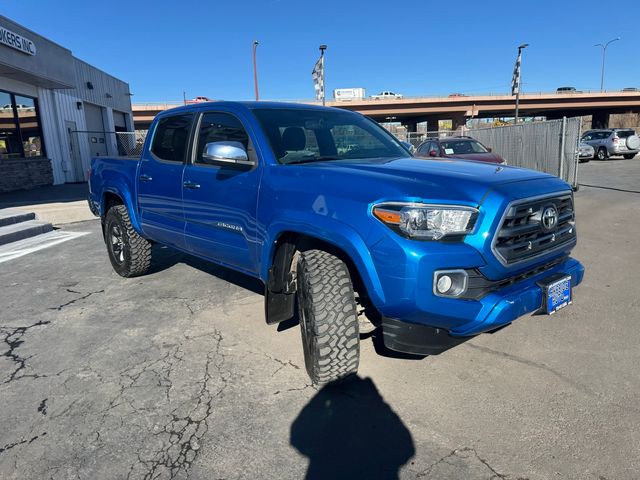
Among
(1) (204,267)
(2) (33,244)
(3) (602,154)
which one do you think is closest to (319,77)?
(3) (602,154)

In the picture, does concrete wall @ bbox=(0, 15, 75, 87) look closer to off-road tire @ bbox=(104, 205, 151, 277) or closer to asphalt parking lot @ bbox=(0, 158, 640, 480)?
off-road tire @ bbox=(104, 205, 151, 277)

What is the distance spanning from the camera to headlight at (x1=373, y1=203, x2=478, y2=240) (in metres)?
2.46

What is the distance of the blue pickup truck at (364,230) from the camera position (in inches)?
97.5

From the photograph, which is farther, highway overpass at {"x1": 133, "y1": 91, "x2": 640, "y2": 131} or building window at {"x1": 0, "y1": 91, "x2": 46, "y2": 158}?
highway overpass at {"x1": 133, "y1": 91, "x2": 640, "y2": 131}

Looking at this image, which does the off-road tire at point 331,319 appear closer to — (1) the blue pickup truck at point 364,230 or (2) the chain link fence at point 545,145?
(1) the blue pickup truck at point 364,230

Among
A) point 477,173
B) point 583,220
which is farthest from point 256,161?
point 583,220

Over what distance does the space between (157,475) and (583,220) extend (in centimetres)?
857

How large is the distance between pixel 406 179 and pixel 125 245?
12.9 feet

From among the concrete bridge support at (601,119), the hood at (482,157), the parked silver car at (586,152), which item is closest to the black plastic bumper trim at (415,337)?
the hood at (482,157)

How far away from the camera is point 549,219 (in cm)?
289

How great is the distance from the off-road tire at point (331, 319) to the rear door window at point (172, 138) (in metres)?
2.16

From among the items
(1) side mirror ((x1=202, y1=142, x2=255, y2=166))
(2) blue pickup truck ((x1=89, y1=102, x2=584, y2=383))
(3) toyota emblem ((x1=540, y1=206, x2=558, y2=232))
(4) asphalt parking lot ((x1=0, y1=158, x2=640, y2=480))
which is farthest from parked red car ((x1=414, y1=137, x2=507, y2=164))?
(1) side mirror ((x1=202, y1=142, x2=255, y2=166))

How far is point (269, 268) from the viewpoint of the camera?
3.28 m

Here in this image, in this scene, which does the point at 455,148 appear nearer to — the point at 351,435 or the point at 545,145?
the point at 545,145
